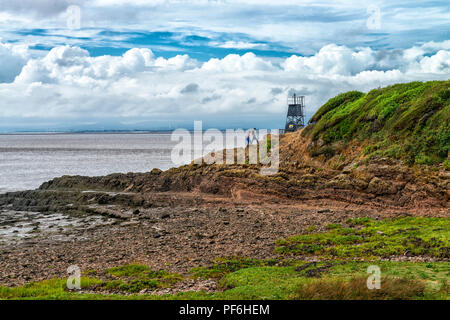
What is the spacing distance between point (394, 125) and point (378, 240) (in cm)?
1760

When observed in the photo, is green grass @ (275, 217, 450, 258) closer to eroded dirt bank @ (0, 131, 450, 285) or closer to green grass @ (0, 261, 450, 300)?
eroded dirt bank @ (0, 131, 450, 285)

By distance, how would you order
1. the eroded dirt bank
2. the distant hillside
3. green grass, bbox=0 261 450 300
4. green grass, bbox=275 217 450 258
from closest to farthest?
1. green grass, bbox=0 261 450 300
2. green grass, bbox=275 217 450 258
3. the eroded dirt bank
4. the distant hillside

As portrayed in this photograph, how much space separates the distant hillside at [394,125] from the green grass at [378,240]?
30.9 feet

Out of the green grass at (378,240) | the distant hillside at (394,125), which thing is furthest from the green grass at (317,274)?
the distant hillside at (394,125)

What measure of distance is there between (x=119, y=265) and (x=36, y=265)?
377cm

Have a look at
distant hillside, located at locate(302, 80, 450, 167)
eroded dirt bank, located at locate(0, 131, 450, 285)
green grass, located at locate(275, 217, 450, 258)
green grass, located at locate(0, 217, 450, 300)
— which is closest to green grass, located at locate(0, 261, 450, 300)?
green grass, located at locate(0, 217, 450, 300)

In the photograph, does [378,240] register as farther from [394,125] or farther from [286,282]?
[394,125]

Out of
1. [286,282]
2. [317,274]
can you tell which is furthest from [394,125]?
[286,282]

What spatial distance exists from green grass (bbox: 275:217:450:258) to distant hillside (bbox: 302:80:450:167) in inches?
371

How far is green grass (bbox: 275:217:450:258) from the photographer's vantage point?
1653 cm

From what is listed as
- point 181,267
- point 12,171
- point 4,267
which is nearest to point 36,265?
point 4,267

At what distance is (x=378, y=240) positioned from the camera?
1838 cm

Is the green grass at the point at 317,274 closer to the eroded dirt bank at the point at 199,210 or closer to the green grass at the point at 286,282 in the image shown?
the green grass at the point at 286,282
